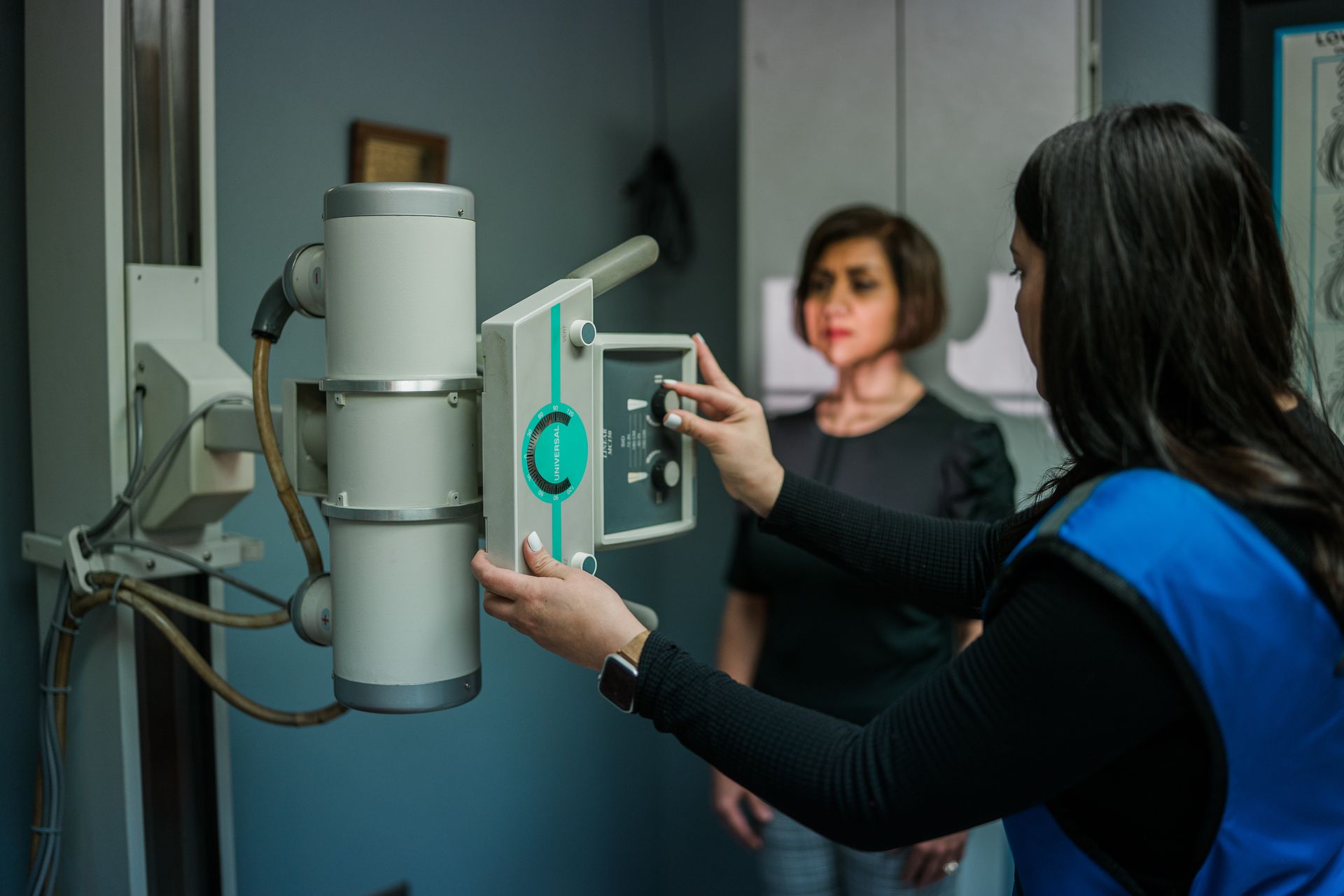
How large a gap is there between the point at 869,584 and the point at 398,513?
1.05 meters

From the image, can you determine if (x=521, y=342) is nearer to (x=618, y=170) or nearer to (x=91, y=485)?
(x=91, y=485)

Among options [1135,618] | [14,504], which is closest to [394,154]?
[14,504]

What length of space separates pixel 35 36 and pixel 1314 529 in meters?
1.44

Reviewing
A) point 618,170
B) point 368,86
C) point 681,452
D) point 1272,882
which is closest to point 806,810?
point 1272,882

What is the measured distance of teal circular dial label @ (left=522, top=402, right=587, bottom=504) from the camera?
93 centimetres

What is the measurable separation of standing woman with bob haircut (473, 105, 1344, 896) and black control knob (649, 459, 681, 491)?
260 millimetres

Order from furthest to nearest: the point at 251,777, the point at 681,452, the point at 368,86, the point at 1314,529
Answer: the point at 368,86, the point at 251,777, the point at 681,452, the point at 1314,529

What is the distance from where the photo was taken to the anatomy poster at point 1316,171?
6.29 feet

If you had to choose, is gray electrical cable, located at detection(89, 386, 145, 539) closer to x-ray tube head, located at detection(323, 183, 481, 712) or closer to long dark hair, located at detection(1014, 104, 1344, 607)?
x-ray tube head, located at detection(323, 183, 481, 712)

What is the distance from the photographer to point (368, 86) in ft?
6.07

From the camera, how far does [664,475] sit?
3.84ft

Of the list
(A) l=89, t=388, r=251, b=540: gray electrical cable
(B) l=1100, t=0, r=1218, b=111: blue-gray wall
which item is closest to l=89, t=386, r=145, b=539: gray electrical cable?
(A) l=89, t=388, r=251, b=540: gray electrical cable

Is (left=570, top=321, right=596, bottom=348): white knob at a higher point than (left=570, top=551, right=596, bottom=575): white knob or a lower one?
higher

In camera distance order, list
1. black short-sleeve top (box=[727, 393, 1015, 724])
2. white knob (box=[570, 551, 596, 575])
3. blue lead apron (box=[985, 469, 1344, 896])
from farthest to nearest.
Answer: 1. black short-sleeve top (box=[727, 393, 1015, 724])
2. white knob (box=[570, 551, 596, 575])
3. blue lead apron (box=[985, 469, 1344, 896])
